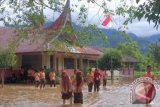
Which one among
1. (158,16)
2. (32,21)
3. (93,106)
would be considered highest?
(32,21)

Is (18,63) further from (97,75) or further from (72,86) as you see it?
(72,86)

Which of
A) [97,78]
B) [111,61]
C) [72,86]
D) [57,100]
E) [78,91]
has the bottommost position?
[57,100]

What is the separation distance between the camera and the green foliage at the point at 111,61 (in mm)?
44781

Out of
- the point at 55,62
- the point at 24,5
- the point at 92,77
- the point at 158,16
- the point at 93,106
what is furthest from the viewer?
the point at 55,62

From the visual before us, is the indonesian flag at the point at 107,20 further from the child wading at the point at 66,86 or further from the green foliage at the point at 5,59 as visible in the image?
the green foliage at the point at 5,59

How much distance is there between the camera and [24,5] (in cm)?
1523

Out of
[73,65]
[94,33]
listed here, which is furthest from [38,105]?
[73,65]

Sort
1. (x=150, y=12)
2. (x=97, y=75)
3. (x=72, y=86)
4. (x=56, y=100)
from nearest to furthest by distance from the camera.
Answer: (x=150, y=12)
(x=72, y=86)
(x=56, y=100)
(x=97, y=75)

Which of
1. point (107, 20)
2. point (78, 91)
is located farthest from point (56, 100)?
point (107, 20)

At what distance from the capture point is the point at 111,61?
4453 cm

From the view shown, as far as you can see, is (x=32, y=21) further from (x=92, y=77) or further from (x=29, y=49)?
(x=29, y=49)

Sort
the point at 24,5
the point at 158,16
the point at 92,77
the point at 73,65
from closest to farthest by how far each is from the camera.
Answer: the point at 158,16 < the point at 24,5 < the point at 92,77 < the point at 73,65

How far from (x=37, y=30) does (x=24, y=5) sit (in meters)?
1.82

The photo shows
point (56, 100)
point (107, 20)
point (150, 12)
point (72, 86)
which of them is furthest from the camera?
point (56, 100)
